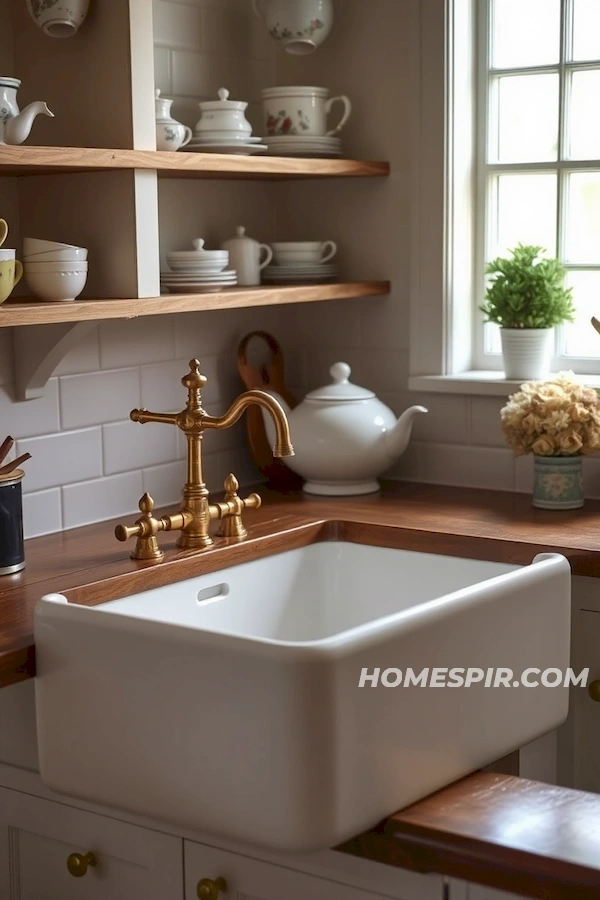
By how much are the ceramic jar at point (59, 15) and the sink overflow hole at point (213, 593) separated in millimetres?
985

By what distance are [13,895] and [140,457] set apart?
931 millimetres

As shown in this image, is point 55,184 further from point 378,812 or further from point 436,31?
point 378,812

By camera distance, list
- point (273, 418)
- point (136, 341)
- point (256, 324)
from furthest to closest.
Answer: point (256, 324) < point (136, 341) < point (273, 418)

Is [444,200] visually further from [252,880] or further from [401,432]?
[252,880]

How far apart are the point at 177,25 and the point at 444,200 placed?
2.19 feet

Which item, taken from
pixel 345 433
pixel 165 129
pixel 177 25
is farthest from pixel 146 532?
pixel 177 25

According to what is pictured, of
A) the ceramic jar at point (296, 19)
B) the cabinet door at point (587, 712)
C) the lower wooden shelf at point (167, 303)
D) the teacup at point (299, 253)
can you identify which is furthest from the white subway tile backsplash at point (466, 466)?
the ceramic jar at point (296, 19)

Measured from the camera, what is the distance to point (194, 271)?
249cm

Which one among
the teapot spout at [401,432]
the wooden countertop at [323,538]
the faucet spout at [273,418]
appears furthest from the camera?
the teapot spout at [401,432]

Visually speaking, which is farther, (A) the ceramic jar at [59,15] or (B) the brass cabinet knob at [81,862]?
(A) the ceramic jar at [59,15]

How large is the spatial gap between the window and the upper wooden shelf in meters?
0.26

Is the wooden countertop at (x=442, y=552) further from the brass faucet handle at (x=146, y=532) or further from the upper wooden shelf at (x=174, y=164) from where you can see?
the upper wooden shelf at (x=174, y=164)

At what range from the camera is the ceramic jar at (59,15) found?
85.2 inches

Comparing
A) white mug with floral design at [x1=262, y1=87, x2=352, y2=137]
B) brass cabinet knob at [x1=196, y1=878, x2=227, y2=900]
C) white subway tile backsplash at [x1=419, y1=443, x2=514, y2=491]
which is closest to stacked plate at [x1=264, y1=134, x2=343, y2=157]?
white mug with floral design at [x1=262, y1=87, x2=352, y2=137]
